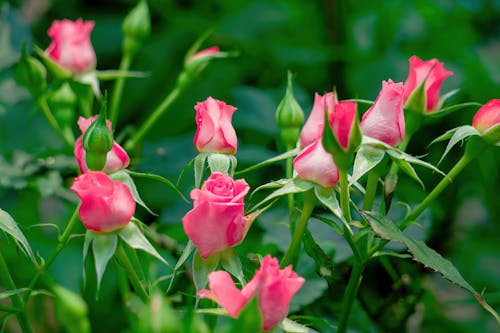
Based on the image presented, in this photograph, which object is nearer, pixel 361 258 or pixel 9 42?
pixel 361 258

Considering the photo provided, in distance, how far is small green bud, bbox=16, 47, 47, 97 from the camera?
1.02 meters

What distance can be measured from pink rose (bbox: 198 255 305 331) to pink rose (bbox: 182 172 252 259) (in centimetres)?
8

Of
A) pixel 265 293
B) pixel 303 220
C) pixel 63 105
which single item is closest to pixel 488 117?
pixel 303 220

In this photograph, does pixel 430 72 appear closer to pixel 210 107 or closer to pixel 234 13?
pixel 210 107

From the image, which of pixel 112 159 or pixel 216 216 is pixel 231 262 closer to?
pixel 216 216

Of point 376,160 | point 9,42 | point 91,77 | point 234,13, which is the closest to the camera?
point 376,160

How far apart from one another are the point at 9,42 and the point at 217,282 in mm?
916

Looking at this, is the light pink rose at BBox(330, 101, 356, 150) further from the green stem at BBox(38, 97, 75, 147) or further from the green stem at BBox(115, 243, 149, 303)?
the green stem at BBox(38, 97, 75, 147)

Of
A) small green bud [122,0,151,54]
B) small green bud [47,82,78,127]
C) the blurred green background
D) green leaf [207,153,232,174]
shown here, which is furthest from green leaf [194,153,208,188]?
small green bud [122,0,151,54]

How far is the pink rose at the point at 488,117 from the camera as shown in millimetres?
720

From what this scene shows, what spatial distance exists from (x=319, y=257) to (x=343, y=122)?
13 cm

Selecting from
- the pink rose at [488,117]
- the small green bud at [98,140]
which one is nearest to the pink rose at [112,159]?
the small green bud at [98,140]

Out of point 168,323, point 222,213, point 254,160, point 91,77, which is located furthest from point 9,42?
point 168,323

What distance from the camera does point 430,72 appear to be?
0.77 metres
